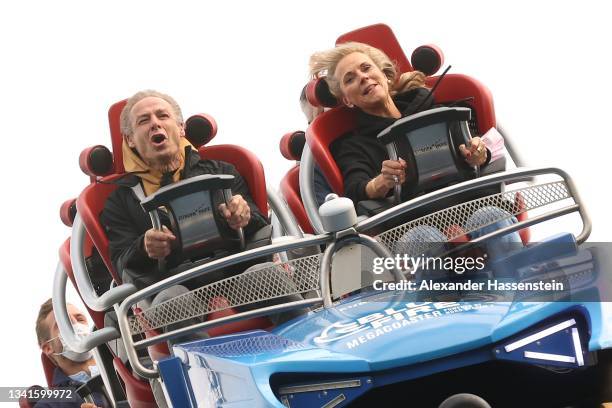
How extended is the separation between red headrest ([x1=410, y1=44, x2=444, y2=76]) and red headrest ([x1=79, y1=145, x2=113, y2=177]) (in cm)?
160

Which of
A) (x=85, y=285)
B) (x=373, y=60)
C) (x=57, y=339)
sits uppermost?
(x=373, y=60)

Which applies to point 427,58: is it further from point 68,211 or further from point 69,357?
point 69,357

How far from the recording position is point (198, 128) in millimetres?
6094

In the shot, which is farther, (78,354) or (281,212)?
(78,354)

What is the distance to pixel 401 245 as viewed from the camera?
4742mm

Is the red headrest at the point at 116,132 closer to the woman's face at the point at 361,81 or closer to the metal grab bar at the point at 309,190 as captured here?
the metal grab bar at the point at 309,190

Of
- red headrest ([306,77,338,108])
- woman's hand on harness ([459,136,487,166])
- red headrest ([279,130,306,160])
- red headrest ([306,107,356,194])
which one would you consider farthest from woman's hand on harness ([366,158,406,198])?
red headrest ([279,130,306,160])

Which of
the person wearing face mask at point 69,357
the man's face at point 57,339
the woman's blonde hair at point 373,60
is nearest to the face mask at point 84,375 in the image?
the person wearing face mask at point 69,357

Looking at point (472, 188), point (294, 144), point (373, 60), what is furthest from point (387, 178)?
point (294, 144)

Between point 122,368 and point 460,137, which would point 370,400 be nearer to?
point 460,137

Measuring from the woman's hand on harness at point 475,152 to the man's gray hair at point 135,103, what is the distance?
135cm

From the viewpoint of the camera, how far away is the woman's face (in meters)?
5.77

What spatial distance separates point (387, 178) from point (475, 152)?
0.36m

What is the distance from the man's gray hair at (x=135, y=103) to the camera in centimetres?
580
